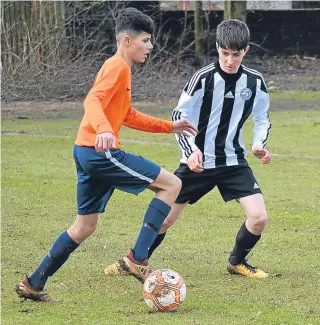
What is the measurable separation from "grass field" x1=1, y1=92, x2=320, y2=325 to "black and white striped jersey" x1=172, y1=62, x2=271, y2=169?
0.87 meters

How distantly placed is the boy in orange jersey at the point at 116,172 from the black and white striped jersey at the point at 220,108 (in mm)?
832

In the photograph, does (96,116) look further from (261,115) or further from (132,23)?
(261,115)

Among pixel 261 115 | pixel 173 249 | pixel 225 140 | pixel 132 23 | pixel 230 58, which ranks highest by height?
pixel 132 23

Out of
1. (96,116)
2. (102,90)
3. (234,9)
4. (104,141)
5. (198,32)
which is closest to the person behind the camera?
(104,141)

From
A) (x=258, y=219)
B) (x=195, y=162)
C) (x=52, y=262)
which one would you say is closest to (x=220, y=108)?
(x=195, y=162)

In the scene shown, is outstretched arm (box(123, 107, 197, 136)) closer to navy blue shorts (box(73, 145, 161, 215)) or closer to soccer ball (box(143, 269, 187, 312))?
navy blue shorts (box(73, 145, 161, 215))

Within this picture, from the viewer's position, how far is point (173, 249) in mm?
7754

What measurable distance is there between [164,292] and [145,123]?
4.01ft

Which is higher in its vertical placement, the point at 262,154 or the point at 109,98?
the point at 109,98

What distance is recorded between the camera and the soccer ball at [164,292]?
5727 mm

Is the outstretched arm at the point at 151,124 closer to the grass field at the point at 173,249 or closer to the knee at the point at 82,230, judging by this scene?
the knee at the point at 82,230

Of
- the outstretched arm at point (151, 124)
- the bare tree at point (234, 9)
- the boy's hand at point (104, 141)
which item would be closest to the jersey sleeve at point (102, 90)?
the boy's hand at point (104, 141)

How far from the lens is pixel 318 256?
7.40 metres

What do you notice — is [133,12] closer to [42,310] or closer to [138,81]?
[42,310]
